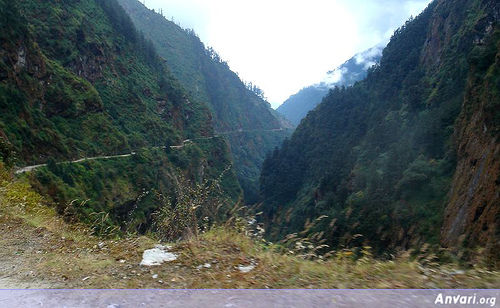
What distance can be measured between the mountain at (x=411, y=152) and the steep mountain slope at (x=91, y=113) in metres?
12.1

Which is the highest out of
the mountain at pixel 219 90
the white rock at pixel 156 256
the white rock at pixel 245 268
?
the mountain at pixel 219 90

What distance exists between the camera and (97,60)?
46.6 metres

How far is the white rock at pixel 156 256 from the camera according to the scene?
3194 mm

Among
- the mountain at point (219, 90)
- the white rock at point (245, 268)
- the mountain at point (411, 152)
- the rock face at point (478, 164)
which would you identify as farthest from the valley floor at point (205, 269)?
the mountain at point (219, 90)

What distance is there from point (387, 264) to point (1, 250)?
13.6 ft

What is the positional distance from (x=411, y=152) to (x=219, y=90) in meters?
98.1

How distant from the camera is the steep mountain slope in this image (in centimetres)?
2370

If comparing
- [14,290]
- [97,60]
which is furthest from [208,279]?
[97,60]

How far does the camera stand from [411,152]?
3784cm

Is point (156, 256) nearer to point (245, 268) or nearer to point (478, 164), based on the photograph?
point (245, 268)

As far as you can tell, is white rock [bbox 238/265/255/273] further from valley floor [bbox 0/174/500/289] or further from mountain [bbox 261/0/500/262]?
mountain [bbox 261/0/500/262]

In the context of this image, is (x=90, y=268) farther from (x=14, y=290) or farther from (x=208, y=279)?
(x=208, y=279)

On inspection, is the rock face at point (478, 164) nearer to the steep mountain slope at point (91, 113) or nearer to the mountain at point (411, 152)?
the mountain at point (411, 152)

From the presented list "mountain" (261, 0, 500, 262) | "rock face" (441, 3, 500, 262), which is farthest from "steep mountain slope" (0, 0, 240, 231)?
"rock face" (441, 3, 500, 262)
